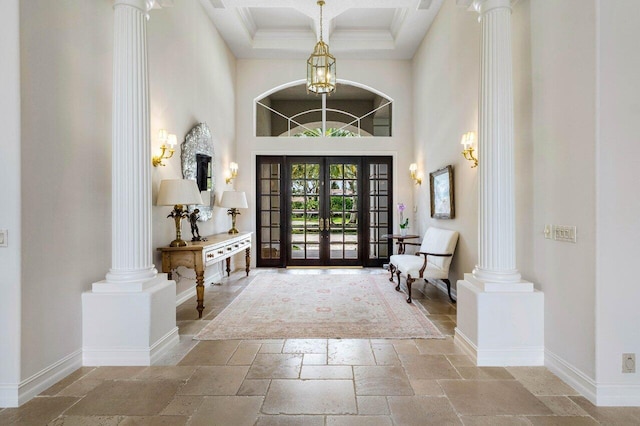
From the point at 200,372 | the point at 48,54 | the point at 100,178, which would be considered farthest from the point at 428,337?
the point at 48,54

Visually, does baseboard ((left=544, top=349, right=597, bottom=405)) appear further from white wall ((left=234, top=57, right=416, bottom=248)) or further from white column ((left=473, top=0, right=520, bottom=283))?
white wall ((left=234, top=57, right=416, bottom=248))

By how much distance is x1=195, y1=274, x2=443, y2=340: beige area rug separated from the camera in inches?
134

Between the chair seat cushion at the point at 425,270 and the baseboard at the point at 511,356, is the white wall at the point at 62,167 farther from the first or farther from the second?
the chair seat cushion at the point at 425,270

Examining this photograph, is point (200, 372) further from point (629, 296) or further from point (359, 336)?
point (629, 296)

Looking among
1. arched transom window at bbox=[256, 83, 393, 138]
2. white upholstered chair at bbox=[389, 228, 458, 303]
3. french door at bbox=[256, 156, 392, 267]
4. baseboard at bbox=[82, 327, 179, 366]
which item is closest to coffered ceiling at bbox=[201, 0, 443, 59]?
arched transom window at bbox=[256, 83, 393, 138]

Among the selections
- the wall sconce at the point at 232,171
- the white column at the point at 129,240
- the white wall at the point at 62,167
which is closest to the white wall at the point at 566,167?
the white column at the point at 129,240

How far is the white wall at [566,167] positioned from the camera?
88.5 inches

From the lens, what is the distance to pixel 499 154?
2.83m

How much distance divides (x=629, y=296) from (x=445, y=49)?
444 cm

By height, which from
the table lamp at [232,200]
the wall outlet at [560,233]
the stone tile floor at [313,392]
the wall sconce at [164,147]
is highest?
the wall sconce at [164,147]

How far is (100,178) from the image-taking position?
2885 millimetres

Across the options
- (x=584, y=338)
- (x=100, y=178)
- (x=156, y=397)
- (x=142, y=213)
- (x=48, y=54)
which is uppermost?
(x=48, y=54)
